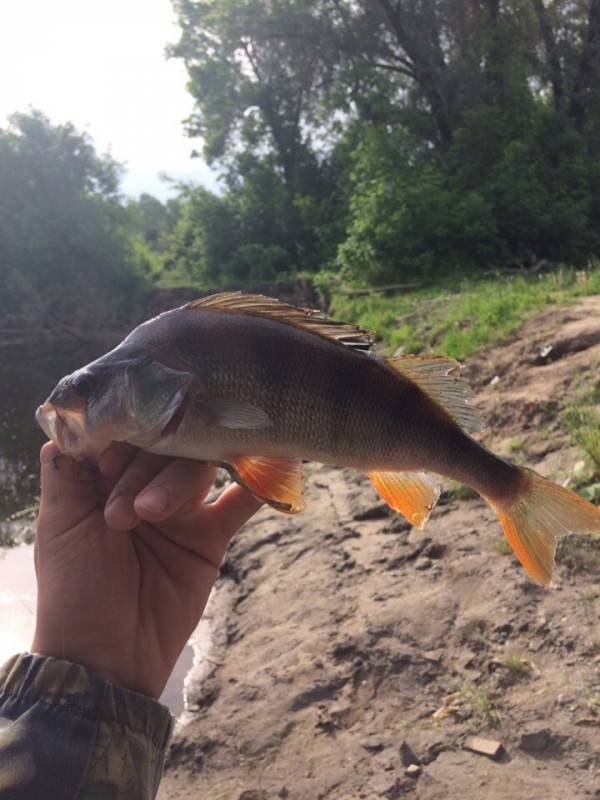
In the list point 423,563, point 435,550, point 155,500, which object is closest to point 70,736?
point 155,500

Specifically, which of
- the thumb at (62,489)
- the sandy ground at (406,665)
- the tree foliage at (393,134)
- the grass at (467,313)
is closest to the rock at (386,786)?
the sandy ground at (406,665)

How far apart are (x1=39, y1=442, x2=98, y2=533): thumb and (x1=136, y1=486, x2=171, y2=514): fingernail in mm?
357

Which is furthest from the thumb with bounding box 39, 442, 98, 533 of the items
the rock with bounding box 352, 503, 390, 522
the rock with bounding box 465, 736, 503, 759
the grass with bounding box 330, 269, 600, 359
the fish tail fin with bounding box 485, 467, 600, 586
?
the grass with bounding box 330, 269, 600, 359

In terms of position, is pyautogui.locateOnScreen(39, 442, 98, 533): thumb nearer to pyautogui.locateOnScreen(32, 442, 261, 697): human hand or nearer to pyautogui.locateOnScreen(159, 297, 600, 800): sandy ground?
pyautogui.locateOnScreen(32, 442, 261, 697): human hand

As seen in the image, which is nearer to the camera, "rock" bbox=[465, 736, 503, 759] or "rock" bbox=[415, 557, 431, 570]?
"rock" bbox=[465, 736, 503, 759]

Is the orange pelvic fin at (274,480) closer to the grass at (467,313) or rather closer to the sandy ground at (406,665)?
the sandy ground at (406,665)

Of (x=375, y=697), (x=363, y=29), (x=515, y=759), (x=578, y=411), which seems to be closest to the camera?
(x=515, y=759)

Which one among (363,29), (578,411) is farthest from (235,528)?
(363,29)

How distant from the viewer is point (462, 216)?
1811cm

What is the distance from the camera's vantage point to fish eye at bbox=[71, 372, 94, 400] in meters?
1.96

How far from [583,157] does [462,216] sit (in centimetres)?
609

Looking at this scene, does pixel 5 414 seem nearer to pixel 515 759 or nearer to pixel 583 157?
pixel 515 759

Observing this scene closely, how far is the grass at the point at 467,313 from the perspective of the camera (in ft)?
29.8

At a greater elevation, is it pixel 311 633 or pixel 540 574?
pixel 540 574
